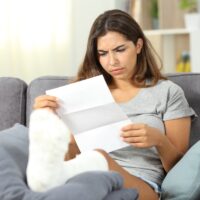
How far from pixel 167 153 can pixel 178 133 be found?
0.30 feet

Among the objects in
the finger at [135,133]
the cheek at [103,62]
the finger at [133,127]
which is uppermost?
the cheek at [103,62]

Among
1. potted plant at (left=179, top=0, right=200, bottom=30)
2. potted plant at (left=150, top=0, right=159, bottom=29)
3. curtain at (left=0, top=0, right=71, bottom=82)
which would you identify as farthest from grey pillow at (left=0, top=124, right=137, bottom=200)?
potted plant at (left=150, top=0, right=159, bottom=29)

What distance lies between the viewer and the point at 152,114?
1.59 m

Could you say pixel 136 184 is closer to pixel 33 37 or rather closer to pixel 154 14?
pixel 33 37

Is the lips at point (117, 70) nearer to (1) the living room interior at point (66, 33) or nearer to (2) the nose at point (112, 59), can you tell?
(2) the nose at point (112, 59)

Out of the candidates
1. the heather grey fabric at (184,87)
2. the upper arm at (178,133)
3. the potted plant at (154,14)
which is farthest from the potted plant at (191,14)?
the upper arm at (178,133)

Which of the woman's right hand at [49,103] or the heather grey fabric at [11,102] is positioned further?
the heather grey fabric at [11,102]

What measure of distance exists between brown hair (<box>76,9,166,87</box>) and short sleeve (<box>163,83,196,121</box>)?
0.28 feet

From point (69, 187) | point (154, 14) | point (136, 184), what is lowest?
point (136, 184)

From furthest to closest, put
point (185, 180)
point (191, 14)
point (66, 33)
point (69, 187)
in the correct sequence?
point (66, 33) < point (191, 14) < point (185, 180) < point (69, 187)

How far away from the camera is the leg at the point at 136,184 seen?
1313 mm

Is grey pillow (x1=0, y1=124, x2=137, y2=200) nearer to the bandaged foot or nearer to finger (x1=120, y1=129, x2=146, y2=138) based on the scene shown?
the bandaged foot

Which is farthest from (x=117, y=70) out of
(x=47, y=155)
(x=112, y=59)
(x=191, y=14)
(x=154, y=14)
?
(x=154, y=14)

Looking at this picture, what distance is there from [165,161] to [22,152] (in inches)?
17.8
